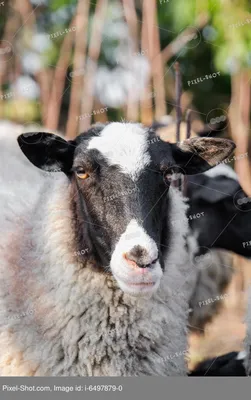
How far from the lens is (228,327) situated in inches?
184

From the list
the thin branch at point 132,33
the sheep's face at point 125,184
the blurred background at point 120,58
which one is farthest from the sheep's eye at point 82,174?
the thin branch at point 132,33

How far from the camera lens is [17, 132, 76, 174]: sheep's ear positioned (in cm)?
284

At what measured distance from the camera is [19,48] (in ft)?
20.7

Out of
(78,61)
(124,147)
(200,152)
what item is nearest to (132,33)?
(78,61)

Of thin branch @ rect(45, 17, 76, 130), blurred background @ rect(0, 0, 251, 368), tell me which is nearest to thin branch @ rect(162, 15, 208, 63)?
blurred background @ rect(0, 0, 251, 368)

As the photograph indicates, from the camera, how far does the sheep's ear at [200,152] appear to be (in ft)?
9.68

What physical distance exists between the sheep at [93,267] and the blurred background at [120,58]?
236cm

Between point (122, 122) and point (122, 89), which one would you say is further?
point (122, 89)

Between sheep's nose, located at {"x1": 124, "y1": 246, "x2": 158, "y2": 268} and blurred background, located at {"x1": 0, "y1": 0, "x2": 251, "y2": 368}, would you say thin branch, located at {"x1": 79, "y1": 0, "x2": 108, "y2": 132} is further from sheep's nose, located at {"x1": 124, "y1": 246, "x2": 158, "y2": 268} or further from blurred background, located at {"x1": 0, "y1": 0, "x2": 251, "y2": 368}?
sheep's nose, located at {"x1": 124, "y1": 246, "x2": 158, "y2": 268}

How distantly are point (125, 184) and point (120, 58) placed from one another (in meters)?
3.69

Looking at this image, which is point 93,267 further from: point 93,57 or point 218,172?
point 93,57

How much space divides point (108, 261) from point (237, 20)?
3384 millimetres

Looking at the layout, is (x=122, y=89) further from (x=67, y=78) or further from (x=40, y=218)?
(x=40, y=218)

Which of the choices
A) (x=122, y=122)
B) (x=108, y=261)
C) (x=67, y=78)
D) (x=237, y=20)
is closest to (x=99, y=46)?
(x=67, y=78)
